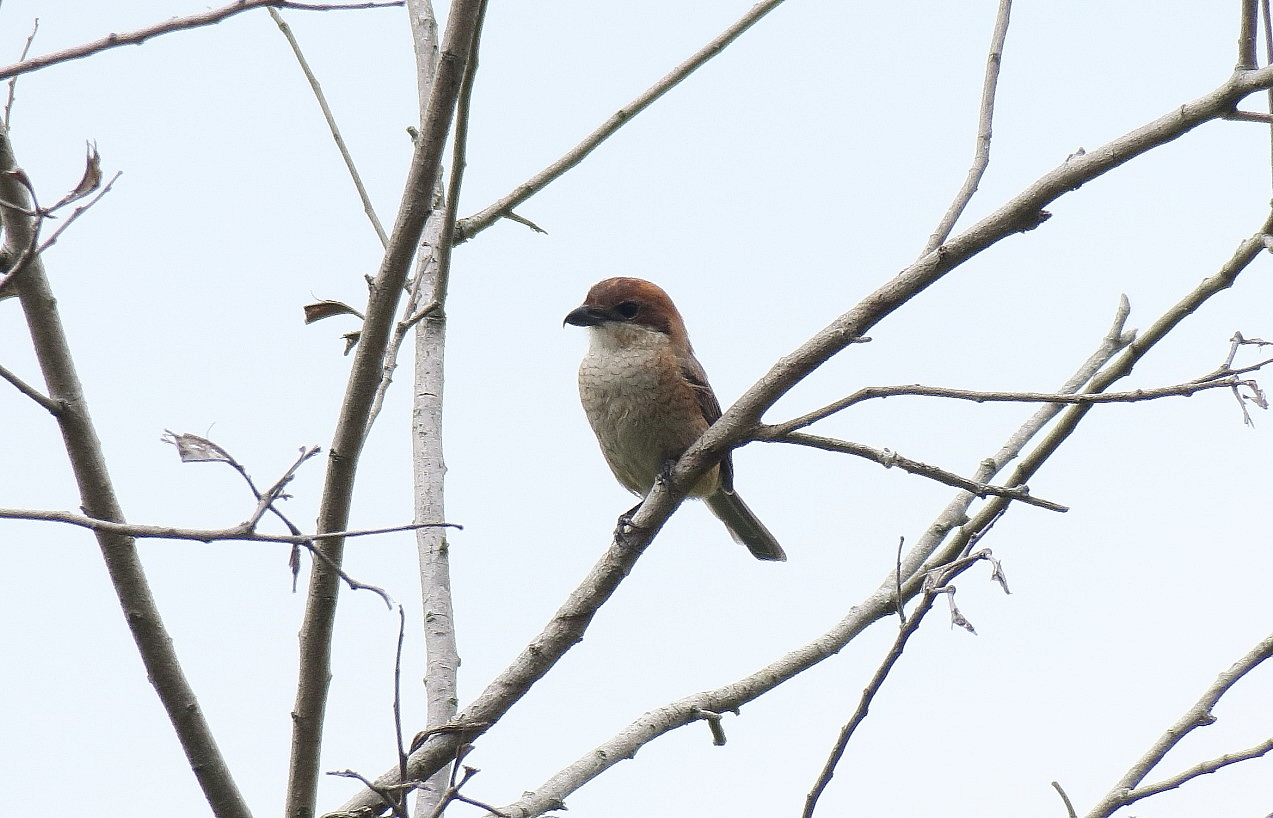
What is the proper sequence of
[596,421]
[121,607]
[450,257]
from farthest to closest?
[596,421], [450,257], [121,607]

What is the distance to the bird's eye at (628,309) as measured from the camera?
5.22 meters

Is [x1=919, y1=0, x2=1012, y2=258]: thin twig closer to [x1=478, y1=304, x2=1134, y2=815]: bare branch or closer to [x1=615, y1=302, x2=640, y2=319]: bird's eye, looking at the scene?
[x1=478, y1=304, x2=1134, y2=815]: bare branch

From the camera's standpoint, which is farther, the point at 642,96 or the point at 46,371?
the point at 642,96

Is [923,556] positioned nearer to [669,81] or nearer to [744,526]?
[669,81]

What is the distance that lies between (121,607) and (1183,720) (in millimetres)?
2148

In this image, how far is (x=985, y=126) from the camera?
10.2 feet

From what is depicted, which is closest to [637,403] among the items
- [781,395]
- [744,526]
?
[744,526]

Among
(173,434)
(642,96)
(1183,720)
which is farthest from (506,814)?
(642,96)

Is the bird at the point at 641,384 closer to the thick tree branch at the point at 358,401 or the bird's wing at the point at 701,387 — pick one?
the bird's wing at the point at 701,387

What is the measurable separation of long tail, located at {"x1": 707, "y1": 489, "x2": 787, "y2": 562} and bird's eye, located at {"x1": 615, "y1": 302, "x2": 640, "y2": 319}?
97cm

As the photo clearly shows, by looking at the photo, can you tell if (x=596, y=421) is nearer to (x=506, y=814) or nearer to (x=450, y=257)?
(x=450, y=257)

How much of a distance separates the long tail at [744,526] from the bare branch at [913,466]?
10.0 feet

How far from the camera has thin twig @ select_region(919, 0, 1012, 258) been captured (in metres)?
2.94

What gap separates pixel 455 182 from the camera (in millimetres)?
2855
